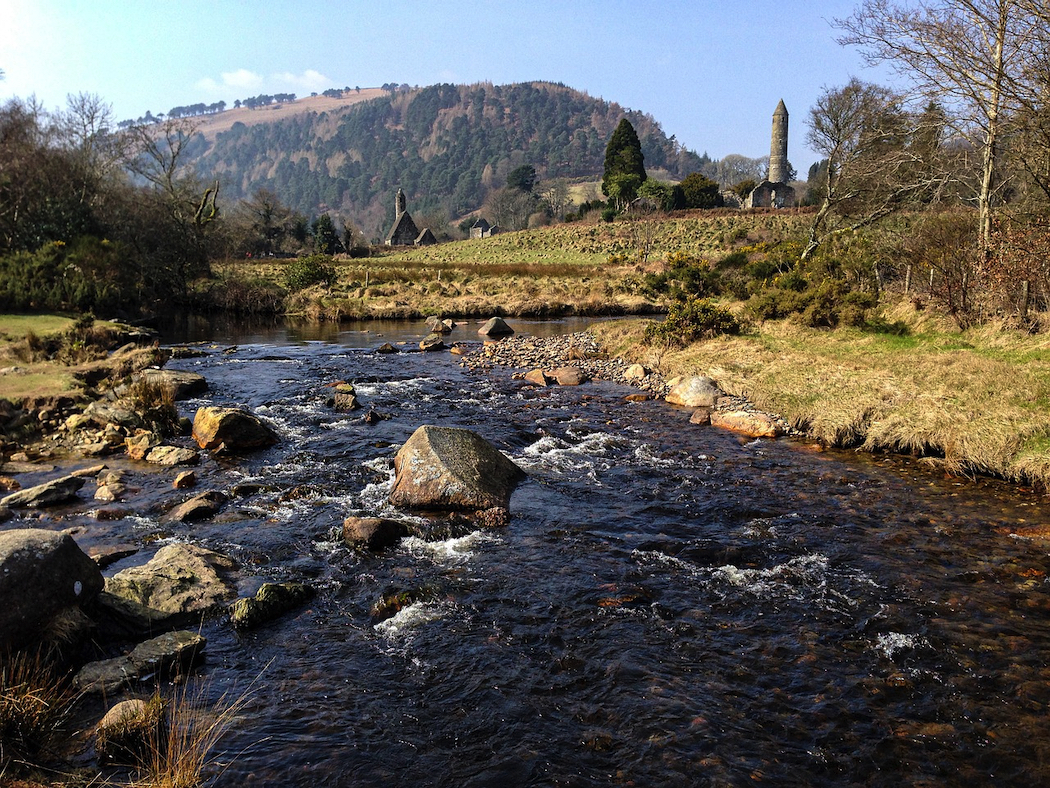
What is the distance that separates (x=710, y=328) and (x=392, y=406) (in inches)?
→ 418

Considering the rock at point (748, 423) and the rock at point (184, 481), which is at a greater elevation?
the rock at point (748, 423)

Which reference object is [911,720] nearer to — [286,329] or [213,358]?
[213,358]

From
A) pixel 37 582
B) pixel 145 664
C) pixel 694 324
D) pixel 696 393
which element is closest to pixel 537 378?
pixel 696 393

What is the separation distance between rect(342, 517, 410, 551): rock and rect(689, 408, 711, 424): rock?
7.69m

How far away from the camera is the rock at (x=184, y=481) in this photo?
10.5 metres

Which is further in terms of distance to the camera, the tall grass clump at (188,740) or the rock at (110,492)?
the rock at (110,492)

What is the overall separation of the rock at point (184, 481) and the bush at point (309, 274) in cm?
3222

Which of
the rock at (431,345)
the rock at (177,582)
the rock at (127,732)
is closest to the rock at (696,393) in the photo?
the rock at (177,582)

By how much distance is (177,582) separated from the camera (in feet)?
23.1

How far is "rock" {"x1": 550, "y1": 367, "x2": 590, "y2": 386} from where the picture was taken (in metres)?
18.3

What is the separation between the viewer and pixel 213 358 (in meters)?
23.2

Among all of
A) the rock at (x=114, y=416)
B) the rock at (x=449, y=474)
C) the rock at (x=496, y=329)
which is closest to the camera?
the rock at (x=449, y=474)

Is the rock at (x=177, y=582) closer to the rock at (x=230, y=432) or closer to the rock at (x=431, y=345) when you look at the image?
the rock at (x=230, y=432)

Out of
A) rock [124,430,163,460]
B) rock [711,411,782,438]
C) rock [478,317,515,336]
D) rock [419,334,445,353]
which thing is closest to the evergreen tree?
rock [478,317,515,336]
